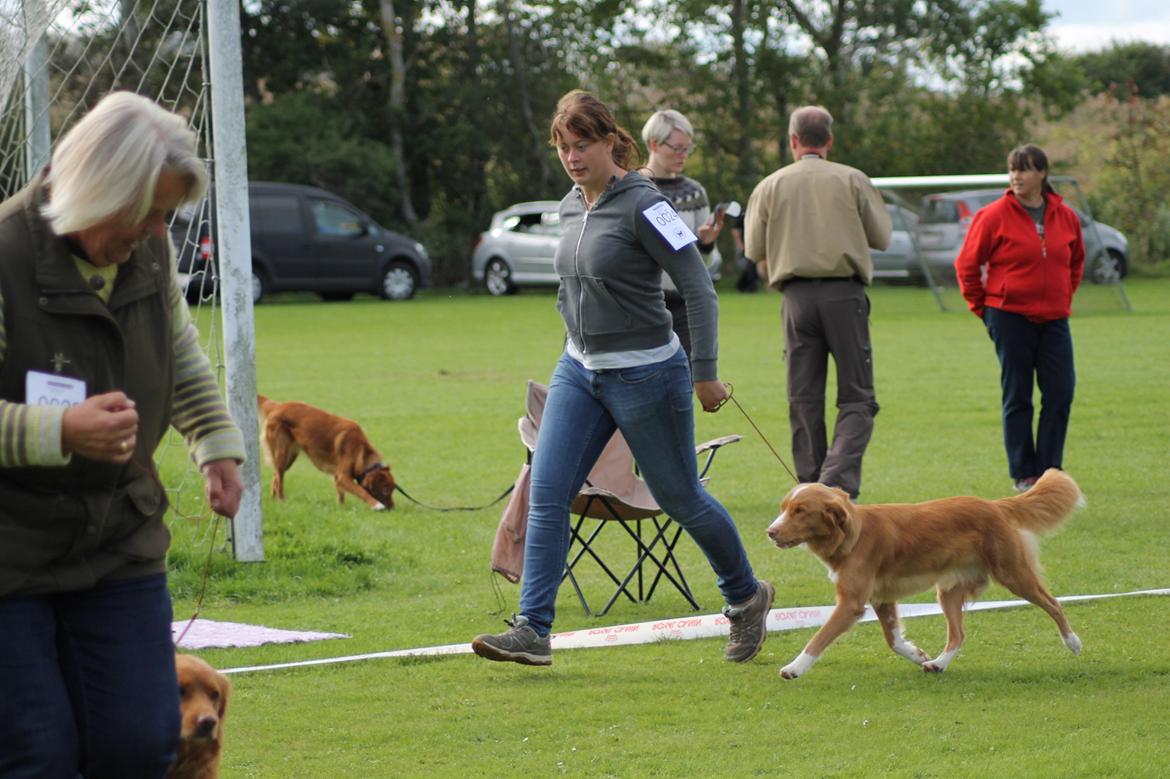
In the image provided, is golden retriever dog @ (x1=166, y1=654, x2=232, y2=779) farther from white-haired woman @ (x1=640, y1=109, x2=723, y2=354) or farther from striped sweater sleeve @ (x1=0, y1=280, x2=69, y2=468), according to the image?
white-haired woman @ (x1=640, y1=109, x2=723, y2=354)

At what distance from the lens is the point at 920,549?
5621 millimetres

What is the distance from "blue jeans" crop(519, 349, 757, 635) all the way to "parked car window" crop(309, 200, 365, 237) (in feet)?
80.2

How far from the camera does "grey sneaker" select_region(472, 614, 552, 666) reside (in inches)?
214

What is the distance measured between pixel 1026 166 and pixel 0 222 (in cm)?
704

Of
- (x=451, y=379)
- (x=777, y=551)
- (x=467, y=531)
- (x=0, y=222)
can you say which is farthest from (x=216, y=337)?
(x=451, y=379)

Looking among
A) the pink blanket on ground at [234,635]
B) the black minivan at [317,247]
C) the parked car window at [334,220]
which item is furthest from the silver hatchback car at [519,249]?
the pink blanket on ground at [234,635]

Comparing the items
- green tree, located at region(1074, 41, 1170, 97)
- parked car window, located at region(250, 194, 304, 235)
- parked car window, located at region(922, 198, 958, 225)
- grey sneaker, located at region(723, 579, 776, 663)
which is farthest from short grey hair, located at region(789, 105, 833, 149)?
green tree, located at region(1074, 41, 1170, 97)

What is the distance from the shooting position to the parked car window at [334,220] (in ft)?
96.9

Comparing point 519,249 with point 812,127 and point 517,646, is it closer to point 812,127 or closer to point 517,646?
point 812,127

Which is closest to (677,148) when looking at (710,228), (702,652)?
(710,228)

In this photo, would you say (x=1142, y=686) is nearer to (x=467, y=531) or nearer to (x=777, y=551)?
(x=777, y=551)

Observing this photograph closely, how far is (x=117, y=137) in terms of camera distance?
2895 mm

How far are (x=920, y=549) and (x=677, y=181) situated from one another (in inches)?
126

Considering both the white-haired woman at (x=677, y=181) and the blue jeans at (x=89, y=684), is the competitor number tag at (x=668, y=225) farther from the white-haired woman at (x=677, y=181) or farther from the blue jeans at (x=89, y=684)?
the blue jeans at (x=89, y=684)
